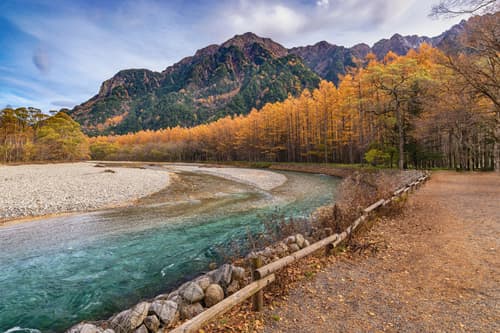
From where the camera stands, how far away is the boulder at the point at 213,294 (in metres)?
4.39

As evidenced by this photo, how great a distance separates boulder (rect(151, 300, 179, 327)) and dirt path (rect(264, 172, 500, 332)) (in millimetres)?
1541

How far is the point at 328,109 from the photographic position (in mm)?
38750

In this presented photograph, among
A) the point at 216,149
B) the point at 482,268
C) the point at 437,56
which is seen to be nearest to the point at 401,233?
the point at 482,268

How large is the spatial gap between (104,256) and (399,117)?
25048mm

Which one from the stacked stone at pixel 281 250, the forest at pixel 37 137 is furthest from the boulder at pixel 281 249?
the forest at pixel 37 137

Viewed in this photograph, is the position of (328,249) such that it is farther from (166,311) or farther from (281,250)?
(166,311)

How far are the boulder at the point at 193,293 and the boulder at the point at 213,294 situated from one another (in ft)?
0.37

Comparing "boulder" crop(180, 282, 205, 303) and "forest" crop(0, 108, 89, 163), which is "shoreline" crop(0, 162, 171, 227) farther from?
"forest" crop(0, 108, 89, 163)

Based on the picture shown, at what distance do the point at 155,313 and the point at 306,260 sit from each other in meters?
3.47

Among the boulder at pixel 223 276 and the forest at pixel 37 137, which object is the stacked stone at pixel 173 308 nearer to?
the boulder at pixel 223 276

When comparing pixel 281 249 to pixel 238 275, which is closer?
pixel 238 275

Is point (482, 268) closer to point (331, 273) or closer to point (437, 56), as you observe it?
point (331, 273)


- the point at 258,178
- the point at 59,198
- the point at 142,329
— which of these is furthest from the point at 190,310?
the point at 258,178

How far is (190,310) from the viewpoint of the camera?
4164 mm
